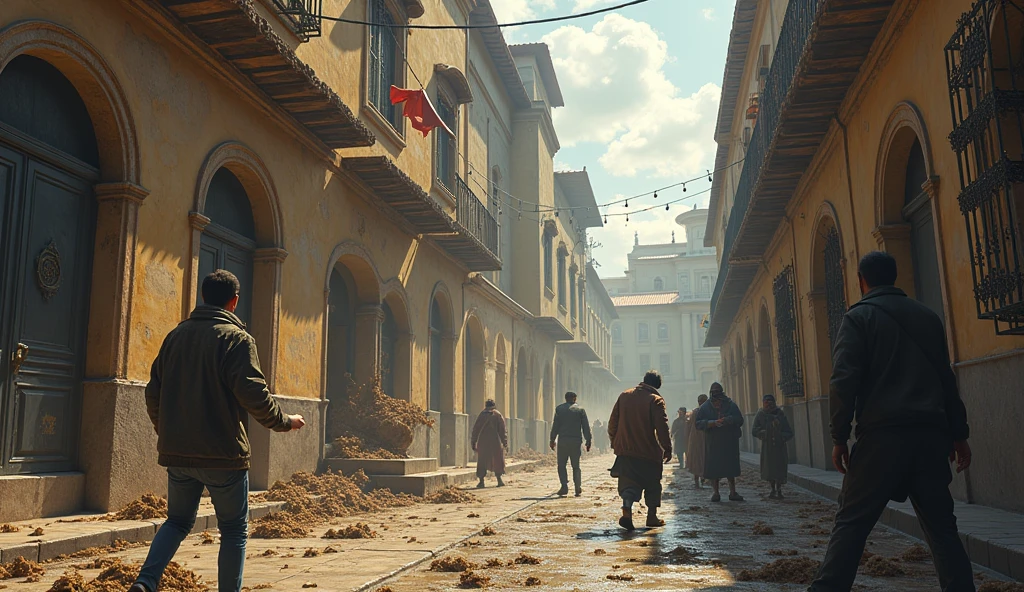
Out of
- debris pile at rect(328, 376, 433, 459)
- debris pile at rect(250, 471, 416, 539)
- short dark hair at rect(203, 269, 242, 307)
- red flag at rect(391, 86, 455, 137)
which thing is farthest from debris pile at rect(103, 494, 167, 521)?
red flag at rect(391, 86, 455, 137)

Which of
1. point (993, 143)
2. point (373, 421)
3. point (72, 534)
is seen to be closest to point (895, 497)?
point (993, 143)

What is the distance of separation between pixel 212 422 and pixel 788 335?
14950mm

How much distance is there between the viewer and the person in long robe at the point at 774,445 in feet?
40.8

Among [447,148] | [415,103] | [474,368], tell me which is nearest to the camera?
[415,103]

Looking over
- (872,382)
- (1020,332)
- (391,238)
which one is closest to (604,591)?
(872,382)

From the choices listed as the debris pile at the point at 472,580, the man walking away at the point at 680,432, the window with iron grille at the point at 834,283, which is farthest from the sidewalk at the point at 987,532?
the man walking away at the point at 680,432

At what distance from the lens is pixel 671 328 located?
72125 mm

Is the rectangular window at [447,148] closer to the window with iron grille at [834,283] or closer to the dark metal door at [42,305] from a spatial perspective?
the window with iron grille at [834,283]

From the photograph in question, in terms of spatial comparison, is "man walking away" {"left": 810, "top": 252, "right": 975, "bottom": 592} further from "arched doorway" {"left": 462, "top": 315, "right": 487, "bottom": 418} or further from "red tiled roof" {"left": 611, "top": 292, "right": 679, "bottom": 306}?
"red tiled roof" {"left": 611, "top": 292, "right": 679, "bottom": 306}

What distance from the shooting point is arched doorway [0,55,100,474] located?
704 cm

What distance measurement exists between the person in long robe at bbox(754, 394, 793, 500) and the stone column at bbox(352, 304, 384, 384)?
20.3 feet

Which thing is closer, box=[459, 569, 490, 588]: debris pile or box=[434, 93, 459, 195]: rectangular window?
box=[459, 569, 490, 588]: debris pile

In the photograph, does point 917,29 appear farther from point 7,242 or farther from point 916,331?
point 7,242

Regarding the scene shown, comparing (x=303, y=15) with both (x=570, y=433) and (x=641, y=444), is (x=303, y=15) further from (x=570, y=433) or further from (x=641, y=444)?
(x=570, y=433)
